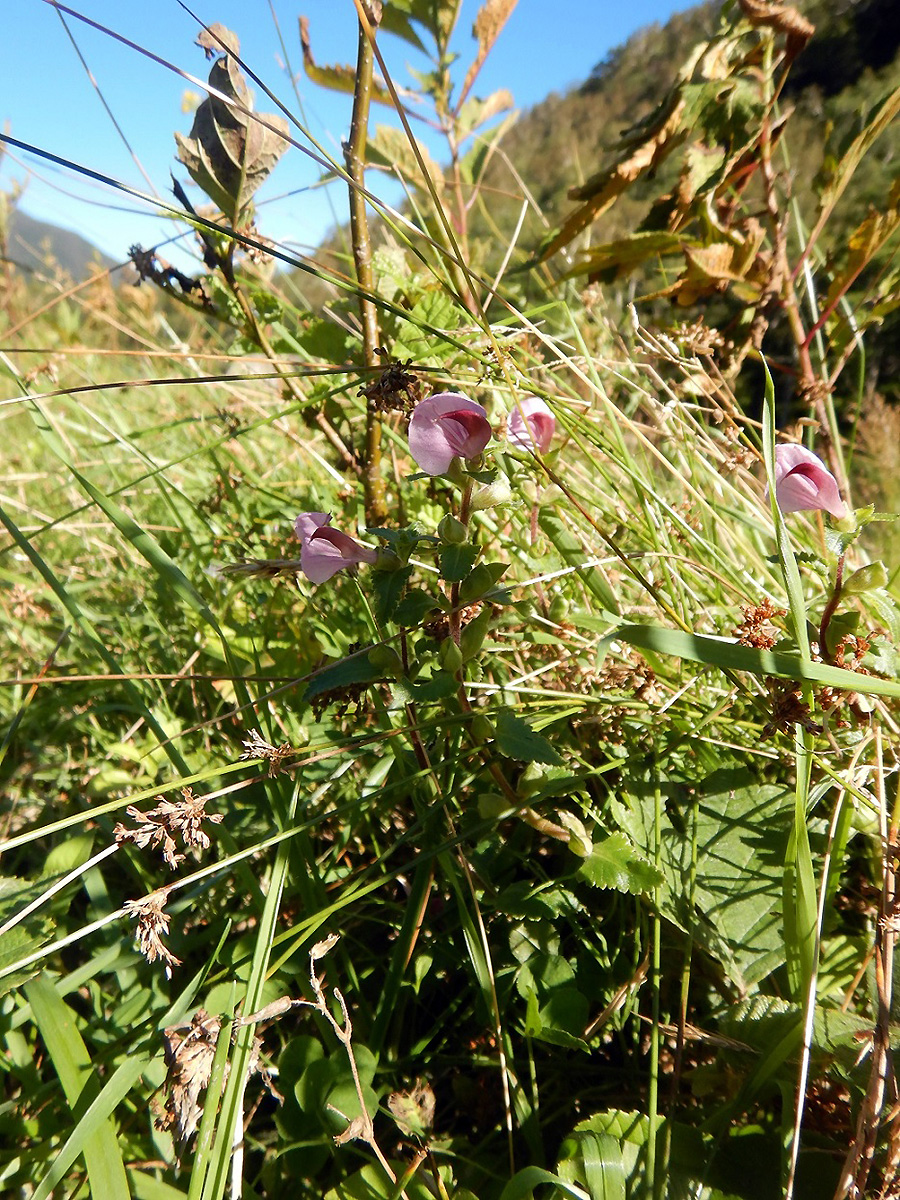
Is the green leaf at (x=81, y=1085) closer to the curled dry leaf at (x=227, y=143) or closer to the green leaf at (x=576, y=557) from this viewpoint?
the green leaf at (x=576, y=557)

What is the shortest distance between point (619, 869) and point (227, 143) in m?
0.99

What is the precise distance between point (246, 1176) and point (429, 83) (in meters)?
1.78

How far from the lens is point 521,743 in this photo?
65 centimetres

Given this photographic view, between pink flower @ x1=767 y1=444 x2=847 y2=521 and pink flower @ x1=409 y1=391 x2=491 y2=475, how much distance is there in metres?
0.31

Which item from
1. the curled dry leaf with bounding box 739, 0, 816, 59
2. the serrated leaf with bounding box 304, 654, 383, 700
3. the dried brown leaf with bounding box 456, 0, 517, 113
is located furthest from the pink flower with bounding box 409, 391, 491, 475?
the dried brown leaf with bounding box 456, 0, 517, 113

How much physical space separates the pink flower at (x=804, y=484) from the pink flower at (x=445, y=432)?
1.00 feet

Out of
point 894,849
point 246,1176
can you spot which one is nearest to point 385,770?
point 246,1176

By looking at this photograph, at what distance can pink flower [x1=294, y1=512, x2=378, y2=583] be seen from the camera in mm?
731

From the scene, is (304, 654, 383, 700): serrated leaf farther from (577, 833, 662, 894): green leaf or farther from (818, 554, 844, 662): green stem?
(818, 554, 844, 662): green stem

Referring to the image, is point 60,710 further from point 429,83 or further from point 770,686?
point 429,83

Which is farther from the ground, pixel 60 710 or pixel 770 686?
pixel 60 710

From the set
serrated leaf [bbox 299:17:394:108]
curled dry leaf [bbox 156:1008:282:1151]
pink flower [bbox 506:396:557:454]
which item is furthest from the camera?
serrated leaf [bbox 299:17:394:108]

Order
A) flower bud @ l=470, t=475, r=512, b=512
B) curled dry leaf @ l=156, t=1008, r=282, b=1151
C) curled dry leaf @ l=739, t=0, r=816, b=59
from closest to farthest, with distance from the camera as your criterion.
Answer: curled dry leaf @ l=156, t=1008, r=282, b=1151
flower bud @ l=470, t=475, r=512, b=512
curled dry leaf @ l=739, t=0, r=816, b=59

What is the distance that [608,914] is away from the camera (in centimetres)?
79
